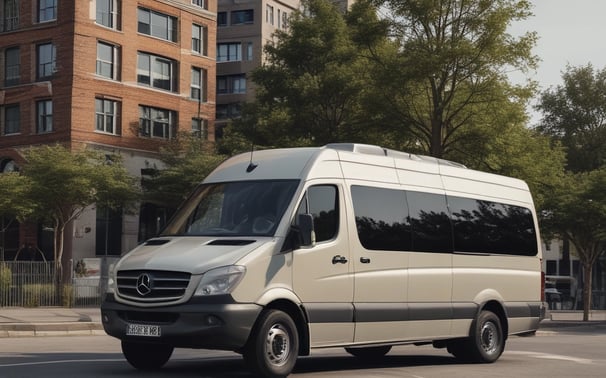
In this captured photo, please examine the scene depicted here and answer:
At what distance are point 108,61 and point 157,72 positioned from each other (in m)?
3.86

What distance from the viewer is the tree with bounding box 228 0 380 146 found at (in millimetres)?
47906

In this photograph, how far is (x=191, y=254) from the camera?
11.4 metres

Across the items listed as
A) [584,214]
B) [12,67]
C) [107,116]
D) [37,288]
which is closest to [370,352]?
[37,288]

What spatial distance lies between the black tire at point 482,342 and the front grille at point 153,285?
5640mm

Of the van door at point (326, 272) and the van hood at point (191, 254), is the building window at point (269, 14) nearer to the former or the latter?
the van door at point (326, 272)

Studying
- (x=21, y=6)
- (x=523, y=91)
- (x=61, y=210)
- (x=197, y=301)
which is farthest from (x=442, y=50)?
(x=197, y=301)

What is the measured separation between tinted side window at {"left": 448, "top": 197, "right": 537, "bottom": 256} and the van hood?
A: 454 cm

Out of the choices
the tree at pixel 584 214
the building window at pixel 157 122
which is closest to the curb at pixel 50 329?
the tree at pixel 584 214

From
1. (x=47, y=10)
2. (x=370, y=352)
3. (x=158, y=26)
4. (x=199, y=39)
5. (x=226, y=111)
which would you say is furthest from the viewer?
(x=226, y=111)

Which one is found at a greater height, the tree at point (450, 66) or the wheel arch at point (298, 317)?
the tree at point (450, 66)

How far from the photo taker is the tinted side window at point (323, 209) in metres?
12.4

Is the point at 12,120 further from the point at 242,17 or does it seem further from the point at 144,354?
the point at 144,354

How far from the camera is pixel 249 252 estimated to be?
11.4 m

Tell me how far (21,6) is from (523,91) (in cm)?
2681
